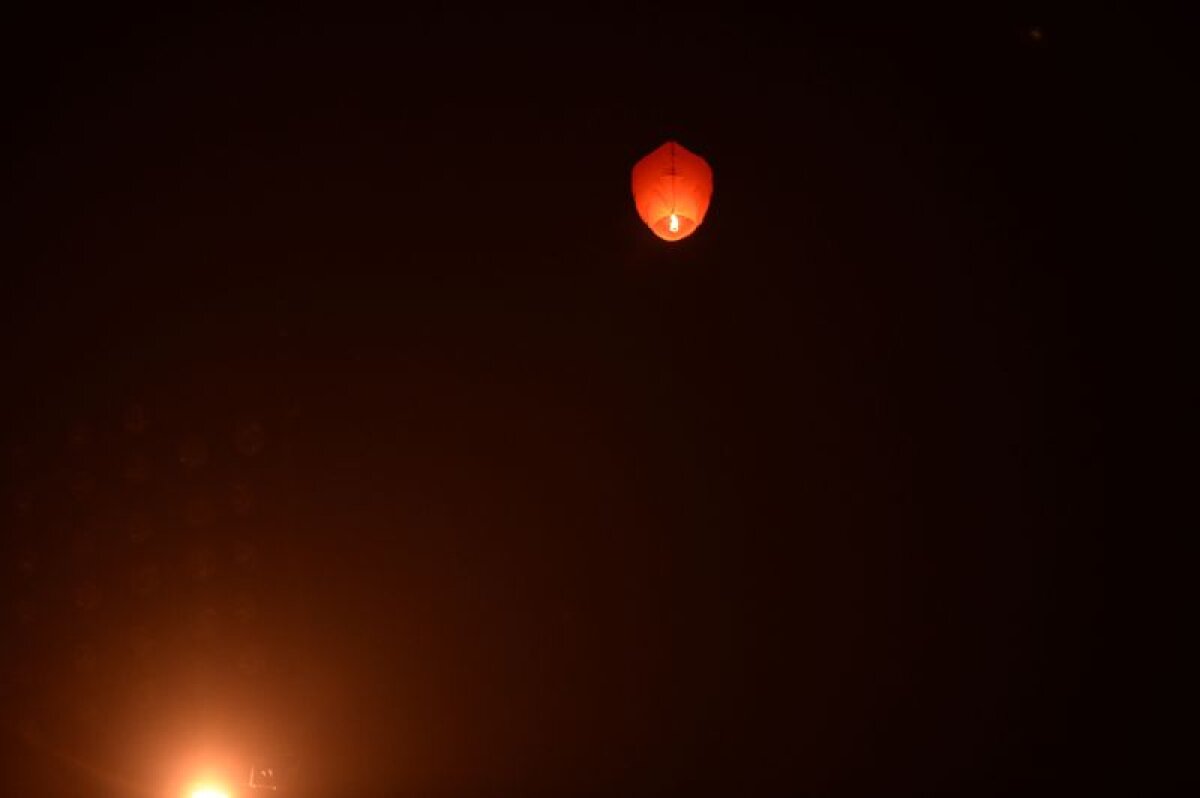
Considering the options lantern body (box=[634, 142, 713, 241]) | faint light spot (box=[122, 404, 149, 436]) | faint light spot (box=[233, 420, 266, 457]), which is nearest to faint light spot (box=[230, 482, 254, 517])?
faint light spot (box=[233, 420, 266, 457])

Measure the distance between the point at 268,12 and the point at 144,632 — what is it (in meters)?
2.40

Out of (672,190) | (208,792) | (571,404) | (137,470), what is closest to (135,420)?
(137,470)

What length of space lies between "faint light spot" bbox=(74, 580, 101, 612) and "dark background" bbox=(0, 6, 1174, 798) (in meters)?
0.01

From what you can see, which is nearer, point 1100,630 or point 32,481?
point 32,481

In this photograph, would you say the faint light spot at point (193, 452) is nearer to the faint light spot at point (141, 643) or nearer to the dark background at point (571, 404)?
the dark background at point (571, 404)

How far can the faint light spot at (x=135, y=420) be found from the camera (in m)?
3.45

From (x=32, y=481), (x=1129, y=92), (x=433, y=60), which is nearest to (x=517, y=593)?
(x=32, y=481)

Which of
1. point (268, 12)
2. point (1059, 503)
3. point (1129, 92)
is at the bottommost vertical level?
point (1059, 503)

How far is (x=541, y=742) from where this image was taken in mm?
3473

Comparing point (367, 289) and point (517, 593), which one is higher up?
point (367, 289)

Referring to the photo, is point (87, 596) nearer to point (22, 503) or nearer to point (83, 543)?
point (83, 543)

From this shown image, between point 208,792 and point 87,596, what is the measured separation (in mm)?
843

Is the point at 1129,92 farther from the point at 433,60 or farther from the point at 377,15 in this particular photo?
the point at 377,15

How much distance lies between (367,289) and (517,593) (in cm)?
134
